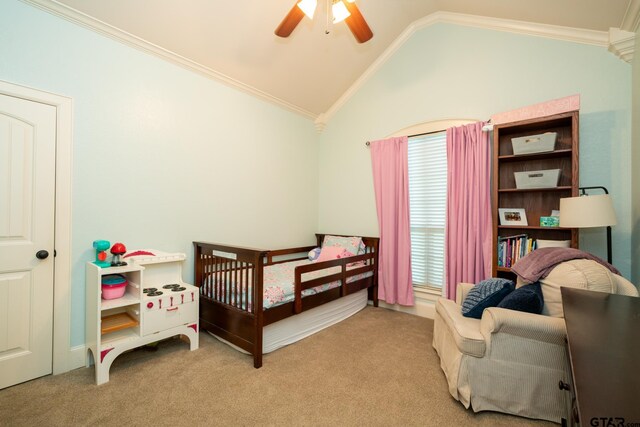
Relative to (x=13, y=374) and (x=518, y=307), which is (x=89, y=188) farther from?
(x=518, y=307)

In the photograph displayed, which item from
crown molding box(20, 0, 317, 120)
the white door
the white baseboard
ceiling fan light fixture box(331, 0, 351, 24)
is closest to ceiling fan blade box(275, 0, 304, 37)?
ceiling fan light fixture box(331, 0, 351, 24)

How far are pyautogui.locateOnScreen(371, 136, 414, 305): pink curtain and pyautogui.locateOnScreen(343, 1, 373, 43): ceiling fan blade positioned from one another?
4.81ft

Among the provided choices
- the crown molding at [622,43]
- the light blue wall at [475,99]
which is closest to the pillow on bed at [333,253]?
the light blue wall at [475,99]

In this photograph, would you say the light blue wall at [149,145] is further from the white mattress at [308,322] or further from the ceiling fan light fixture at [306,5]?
the ceiling fan light fixture at [306,5]

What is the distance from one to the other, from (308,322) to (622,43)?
11.3 ft

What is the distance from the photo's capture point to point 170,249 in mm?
2586

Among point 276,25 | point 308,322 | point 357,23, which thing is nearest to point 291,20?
point 357,23

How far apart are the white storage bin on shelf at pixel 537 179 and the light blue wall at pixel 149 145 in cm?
256

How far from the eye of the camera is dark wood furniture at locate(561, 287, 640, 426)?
49cm

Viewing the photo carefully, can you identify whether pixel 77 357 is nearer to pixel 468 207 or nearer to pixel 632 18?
pixel 468 207

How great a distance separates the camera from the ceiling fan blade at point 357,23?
1.80 meters

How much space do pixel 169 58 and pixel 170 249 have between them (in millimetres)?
1759

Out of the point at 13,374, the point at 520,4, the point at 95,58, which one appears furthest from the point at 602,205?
the point at 13,374

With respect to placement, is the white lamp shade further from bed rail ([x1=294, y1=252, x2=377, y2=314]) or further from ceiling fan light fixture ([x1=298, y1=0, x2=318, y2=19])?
ceiling fan light fixture ([x1=298, y1=0, x2=318, y2=19])
